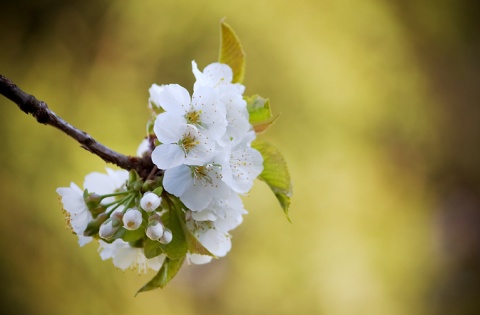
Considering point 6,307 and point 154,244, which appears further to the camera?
point 6,307

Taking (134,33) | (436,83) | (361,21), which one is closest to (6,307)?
(134,33)

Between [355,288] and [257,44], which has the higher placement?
[257,44]

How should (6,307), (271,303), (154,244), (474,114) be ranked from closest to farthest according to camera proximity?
(154,244) → (6,307) → (271,303) → (474,114)

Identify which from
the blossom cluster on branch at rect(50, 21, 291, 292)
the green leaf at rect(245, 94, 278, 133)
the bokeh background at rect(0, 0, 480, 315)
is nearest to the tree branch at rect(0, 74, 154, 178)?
the blossom cluster on branch at rect(50, 21, 291, 292)

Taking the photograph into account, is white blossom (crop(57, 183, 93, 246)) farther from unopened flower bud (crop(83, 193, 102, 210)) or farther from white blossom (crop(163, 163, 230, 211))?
white blossom (crop(163, 163, 230, 211))

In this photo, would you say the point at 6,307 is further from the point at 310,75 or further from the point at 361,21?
the point at 361,21

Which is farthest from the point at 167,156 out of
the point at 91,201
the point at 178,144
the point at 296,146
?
the point at 296,146

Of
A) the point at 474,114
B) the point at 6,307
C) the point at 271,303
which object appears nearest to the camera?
the point at 6,307
